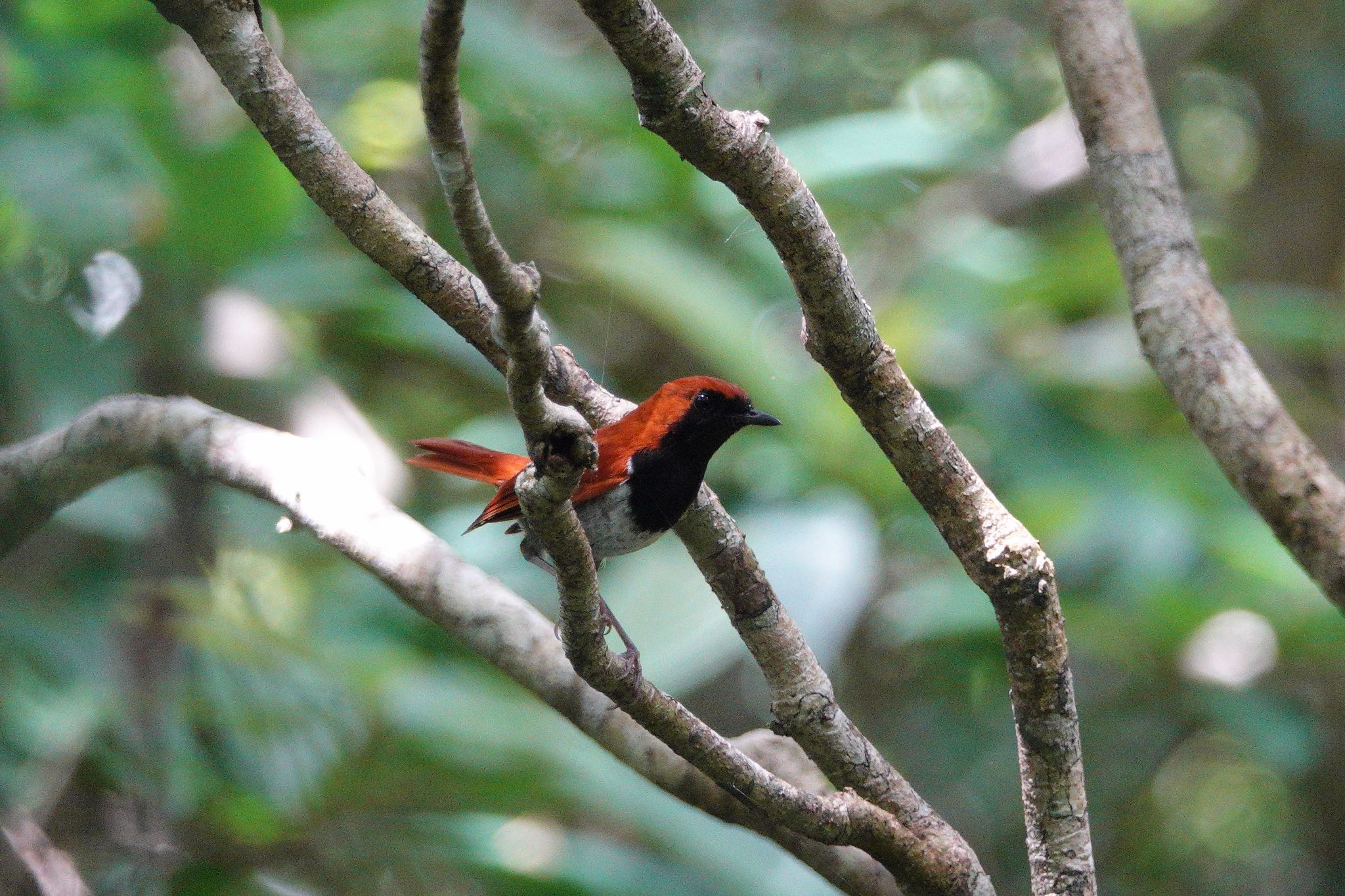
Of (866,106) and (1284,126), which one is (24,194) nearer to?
(866,106)

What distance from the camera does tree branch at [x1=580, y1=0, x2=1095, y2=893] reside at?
162 cm

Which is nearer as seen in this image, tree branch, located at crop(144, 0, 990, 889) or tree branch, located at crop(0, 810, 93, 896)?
tree branch, located at crop(144, 0, 990, 889)

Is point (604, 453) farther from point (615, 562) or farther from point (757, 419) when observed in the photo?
point (615, 562)

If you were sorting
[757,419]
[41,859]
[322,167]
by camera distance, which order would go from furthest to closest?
1. [757,419]
2. [41,859]
3. [322,167]

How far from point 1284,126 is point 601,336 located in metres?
5.16

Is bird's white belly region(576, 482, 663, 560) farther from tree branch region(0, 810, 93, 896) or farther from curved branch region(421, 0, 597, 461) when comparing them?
curved branch region(421, 0, 597, 461)

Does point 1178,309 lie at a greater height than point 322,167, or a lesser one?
greater

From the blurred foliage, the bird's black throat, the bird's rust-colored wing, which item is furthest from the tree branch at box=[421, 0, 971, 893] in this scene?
the blurred foliage

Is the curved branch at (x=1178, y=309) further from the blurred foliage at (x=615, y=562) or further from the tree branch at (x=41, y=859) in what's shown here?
the tree branch at (x=41, y=859)

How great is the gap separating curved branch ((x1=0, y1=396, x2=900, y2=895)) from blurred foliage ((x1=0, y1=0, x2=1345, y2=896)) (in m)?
0.37

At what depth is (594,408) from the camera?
236 cm

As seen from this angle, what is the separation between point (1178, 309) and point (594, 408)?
48.0 inches

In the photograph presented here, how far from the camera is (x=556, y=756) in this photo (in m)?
4.29

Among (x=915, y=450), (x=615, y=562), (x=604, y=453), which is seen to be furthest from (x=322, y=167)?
(x=615, y=562)
